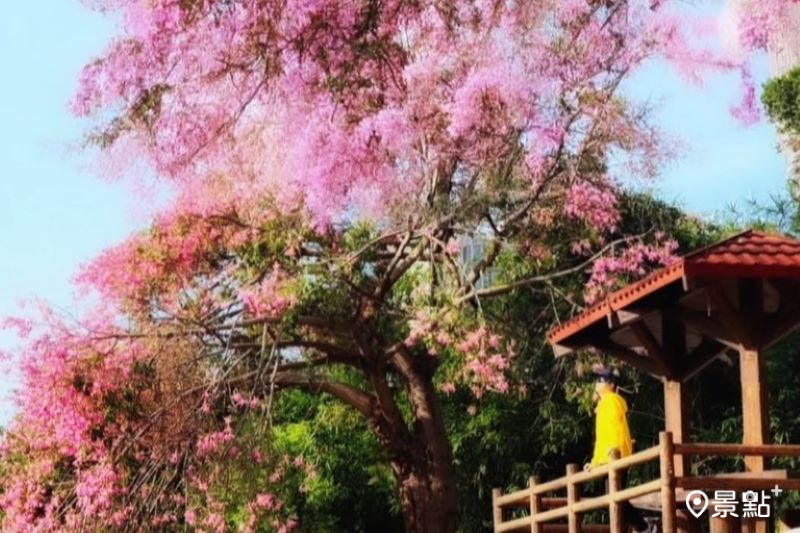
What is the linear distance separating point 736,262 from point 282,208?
5586mm

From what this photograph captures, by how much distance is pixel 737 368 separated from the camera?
55.4ft

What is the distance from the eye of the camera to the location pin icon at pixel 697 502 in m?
9.29

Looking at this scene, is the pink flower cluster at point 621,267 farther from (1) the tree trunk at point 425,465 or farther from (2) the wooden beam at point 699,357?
(2) the wooden beam at point 699,357

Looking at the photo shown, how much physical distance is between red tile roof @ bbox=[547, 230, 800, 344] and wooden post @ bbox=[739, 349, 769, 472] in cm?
56

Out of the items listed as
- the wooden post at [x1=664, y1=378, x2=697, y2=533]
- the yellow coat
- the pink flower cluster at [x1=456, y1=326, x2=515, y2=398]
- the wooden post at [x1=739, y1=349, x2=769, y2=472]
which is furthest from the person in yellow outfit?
the pink flower cluster at [x1=456, y1=326, x2=515, y2=398]

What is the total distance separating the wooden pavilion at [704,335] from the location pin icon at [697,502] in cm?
7

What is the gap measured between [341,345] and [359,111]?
2606 millimetres

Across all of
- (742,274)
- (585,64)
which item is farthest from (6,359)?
(742,274)

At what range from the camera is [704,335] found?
10375mm

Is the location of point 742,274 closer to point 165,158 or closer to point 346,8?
point 346,8

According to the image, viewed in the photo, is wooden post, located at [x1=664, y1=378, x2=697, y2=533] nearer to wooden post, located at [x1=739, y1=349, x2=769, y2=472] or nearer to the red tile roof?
wooden post, located at [x1=739, y1=349, x2=769, y2=472]

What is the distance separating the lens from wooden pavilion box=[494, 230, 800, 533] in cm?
913

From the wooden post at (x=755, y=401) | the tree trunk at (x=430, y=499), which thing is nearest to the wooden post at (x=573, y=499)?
the wooden post at (x=755, y=401)

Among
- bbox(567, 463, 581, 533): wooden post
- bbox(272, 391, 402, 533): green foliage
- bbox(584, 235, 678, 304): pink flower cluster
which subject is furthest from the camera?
bbox(272, 391, 402, 533): green foliage
